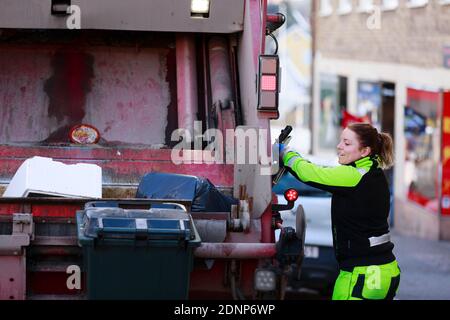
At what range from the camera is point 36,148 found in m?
7.23

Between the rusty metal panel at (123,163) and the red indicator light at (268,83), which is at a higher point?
the red indicator light at (268,83)

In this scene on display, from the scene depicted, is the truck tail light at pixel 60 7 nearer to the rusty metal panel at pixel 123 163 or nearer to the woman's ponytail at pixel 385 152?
the rusty metal panel at pixel 123 163

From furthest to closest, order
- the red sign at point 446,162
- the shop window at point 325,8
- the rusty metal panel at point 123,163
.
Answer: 1. the shop window at point 325,8
2. the red sign at point 446,162
3. the rusty metal panel at point 123,163

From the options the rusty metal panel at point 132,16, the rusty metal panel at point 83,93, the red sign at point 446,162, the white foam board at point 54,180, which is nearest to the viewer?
the white foam board at point 54,180

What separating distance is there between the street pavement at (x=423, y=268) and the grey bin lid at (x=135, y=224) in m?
5.27

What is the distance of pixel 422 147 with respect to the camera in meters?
18.5

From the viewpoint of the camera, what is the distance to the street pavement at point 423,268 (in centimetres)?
1129

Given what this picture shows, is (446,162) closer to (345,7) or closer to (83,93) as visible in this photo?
(345,7)

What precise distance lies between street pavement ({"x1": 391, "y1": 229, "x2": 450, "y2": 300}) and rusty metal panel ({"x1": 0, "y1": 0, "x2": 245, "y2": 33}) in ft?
12.8

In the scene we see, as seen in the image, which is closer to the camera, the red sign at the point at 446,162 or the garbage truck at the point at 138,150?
the garbage truck at the point at 138,150

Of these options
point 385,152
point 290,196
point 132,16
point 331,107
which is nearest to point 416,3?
point 331,107

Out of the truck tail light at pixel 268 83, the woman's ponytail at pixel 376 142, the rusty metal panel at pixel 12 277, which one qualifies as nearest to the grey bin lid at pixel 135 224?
the rusty metal panel at pixel 12 277
